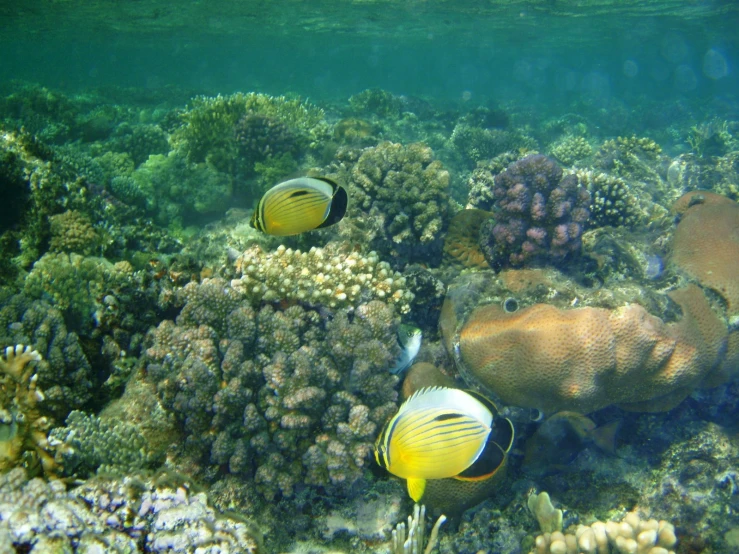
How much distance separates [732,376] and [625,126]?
21.6 meters

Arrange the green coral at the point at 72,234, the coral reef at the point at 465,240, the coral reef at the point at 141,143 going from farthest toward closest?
the coral reef at the point at 141,143, the coral reef at the point at 465,240, the green coral at the point at 72,234

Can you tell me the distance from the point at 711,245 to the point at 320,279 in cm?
485

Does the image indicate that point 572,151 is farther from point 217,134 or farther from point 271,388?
point 271,388

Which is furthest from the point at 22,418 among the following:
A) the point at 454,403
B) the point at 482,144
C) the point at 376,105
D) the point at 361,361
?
the point at 376,105

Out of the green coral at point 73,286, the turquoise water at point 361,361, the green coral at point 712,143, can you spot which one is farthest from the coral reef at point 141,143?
the green coral at point 712,143

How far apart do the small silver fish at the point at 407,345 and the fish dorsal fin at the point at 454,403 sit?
186 cm

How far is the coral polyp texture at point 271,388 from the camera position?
3225 millimetres

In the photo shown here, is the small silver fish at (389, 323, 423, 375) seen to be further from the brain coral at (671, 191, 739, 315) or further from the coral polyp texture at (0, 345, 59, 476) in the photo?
the brain coral at (671, 191, 739, 315)

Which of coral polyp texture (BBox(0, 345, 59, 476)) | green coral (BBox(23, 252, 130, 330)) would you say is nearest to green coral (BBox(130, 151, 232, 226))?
green coral (BBox(23, 252, 130, 330))

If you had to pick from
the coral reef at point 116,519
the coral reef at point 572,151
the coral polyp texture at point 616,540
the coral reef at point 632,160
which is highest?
the coral reef at point 116,519

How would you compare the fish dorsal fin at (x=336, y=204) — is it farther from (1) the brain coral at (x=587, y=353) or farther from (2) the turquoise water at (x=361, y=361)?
(1) the brain coral at (x=587, y=353)

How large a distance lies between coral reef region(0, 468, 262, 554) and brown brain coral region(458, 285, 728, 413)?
2.71 metres

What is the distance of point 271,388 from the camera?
338 cm

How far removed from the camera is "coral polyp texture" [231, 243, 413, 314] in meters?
4.12
